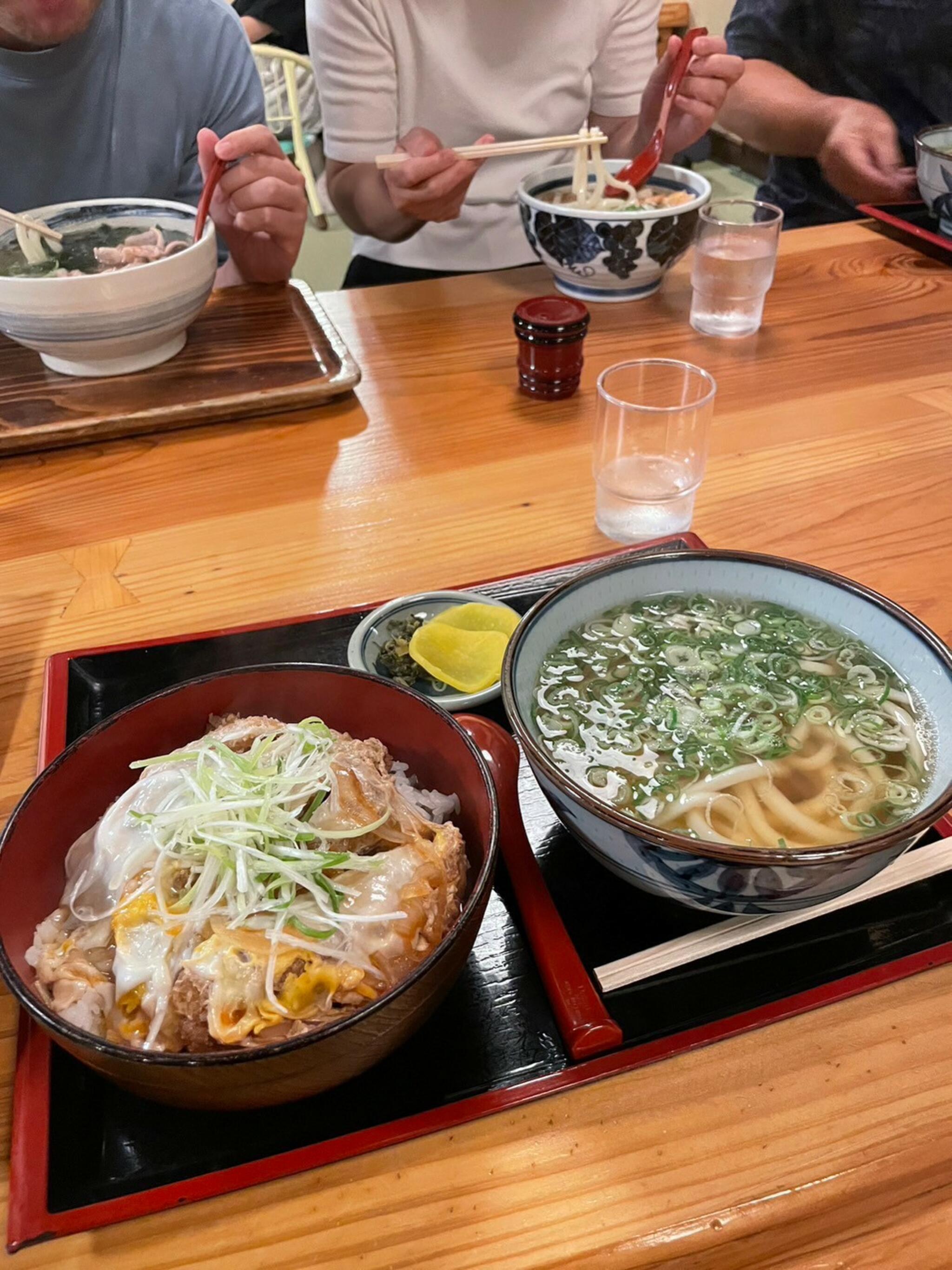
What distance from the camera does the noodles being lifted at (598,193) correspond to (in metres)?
1.83

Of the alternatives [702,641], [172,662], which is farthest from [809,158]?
[172,662]

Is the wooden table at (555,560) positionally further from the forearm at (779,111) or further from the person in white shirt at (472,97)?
the forearm at (779,111)

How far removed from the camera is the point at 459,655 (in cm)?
102

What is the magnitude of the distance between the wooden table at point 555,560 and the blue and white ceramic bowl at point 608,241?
0.06 m

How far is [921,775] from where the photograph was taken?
0.79 metres

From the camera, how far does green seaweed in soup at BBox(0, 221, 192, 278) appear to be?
4.96 ft

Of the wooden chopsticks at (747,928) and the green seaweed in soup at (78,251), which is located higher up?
the green seaweed in soup at (78,251)

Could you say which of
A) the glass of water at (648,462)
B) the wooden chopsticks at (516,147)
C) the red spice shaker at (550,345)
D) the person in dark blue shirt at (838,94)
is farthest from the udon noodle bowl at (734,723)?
the person in dark blue shirt at (838,94)

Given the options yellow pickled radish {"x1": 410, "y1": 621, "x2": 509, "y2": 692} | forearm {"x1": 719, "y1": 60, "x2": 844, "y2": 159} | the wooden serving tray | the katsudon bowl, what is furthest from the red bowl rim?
forearm {"x1": 719, "y1": 60, "x2": 844, "y2": 159}

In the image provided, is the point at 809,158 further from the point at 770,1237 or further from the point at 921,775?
the point at 770,1237

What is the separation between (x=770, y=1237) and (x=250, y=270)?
6.14 ft

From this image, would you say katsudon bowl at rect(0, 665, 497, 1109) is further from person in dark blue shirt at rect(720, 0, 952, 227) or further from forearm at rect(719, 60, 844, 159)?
forearm at rect(719, 60, 844, 159)

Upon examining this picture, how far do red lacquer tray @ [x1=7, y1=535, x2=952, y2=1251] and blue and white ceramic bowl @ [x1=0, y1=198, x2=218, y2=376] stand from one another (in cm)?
106

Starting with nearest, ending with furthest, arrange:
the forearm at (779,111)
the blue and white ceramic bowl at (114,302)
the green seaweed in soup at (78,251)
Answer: the blue and white ceramic bowl at (114,302) → the green seaweed in soup at (78,251) → the forearm at (779,111)
